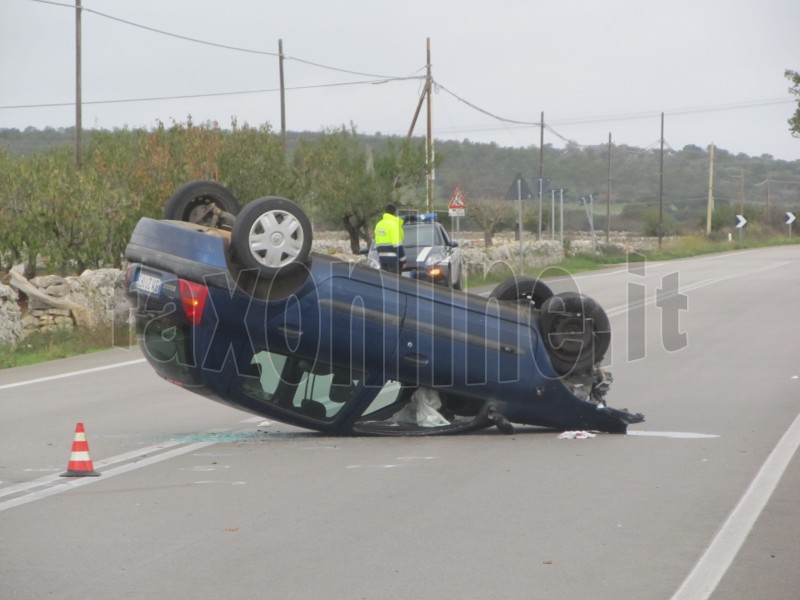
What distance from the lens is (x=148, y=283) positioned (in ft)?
30.5

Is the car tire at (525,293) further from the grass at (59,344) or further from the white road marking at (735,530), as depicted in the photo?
the grass at (59,344)

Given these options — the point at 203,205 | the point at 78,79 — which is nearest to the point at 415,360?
the point at 203,205

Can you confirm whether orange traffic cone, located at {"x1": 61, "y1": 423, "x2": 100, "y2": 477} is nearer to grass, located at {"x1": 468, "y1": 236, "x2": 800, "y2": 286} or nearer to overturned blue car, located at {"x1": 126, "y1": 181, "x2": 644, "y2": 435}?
overturned blue car, located at {"x1": 126, "y1": 181, "x2": 644, "y2": 435}

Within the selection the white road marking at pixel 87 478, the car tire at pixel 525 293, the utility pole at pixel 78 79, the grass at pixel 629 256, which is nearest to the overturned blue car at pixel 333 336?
the car tire at pixel 525 293

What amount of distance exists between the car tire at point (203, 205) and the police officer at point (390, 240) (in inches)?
453

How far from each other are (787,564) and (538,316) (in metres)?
4.27

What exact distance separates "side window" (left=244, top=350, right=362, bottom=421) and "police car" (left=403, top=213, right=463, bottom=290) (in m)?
14.7

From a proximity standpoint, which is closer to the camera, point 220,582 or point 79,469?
point 220,582

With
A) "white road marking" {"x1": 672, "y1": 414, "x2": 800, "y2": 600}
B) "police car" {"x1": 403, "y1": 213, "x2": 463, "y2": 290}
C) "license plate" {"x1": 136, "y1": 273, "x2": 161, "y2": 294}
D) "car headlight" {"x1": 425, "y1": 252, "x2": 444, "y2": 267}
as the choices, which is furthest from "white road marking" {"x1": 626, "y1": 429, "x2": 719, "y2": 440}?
"car headlight" {"x1": 425, "y1": 252, "x2": 444, "y2": 267}

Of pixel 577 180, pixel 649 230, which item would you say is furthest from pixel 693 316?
pixel 577 180

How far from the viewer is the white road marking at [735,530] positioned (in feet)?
19.4

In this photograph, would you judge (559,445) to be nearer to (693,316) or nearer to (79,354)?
(79,354)

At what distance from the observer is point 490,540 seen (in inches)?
268

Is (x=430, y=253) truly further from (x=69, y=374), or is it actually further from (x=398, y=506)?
(x=398, y=506)
